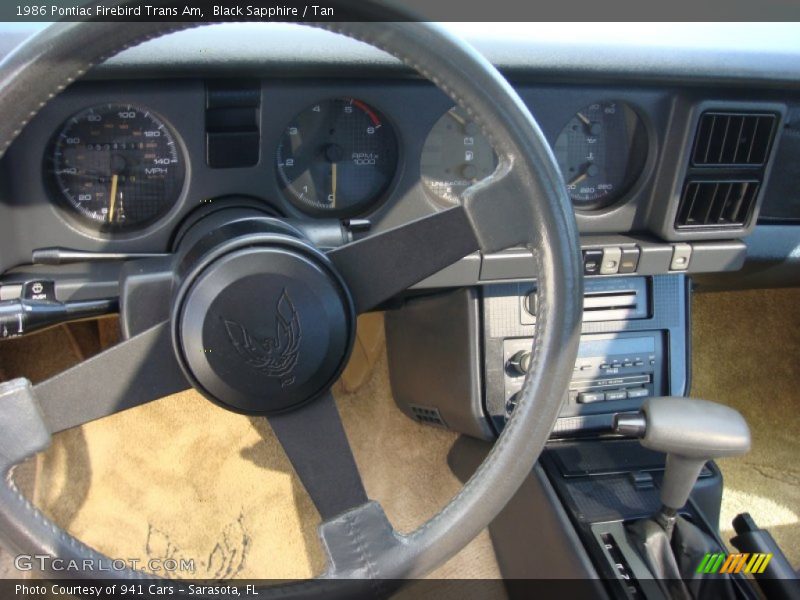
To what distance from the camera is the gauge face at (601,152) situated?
1645 millimetres

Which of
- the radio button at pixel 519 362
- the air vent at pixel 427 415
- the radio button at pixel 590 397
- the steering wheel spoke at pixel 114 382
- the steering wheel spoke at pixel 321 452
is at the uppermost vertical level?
the steering wheel spoke at pixel 114 382

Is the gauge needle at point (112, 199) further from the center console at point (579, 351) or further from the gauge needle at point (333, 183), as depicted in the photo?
the center console at point (579, 351)

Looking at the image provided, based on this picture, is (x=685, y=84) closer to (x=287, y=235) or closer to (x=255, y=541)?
(x=287, y=235)

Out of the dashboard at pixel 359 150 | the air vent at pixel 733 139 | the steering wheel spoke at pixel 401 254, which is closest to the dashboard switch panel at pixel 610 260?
the dashboard at pixel 359 150

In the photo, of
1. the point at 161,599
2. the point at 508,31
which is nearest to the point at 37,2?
the point at 508,31

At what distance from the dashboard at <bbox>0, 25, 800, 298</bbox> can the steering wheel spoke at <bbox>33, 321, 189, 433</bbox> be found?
0.46 m

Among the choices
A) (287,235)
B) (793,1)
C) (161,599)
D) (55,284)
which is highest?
(793,1)

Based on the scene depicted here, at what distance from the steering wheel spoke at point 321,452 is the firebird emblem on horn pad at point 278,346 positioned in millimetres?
86

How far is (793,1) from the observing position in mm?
1653

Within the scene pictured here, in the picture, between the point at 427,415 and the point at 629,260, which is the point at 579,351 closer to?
the point at 629,260

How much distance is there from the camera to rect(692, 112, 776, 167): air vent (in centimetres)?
160

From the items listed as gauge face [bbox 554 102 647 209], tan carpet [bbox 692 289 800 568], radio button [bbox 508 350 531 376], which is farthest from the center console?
tan carpet [bbox 692 289 800 568]

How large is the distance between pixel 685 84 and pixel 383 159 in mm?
626

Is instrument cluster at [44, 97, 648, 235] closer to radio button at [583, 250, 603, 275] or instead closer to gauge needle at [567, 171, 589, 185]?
gauge needle at [567, 171, 589, 185]
